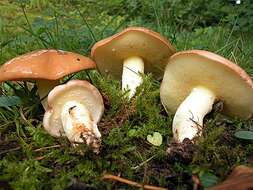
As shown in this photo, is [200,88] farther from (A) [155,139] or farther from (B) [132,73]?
(B) [132,73]

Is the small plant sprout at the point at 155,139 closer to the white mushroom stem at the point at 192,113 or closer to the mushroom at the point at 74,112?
the white mushroom stem at the point at 192,113

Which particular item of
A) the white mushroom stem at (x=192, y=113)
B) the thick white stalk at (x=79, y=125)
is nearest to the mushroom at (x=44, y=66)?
the thick white stalk at (x=79, y=125)

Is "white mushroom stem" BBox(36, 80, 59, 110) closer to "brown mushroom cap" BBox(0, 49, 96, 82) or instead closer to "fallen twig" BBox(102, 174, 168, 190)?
"brown mushroom cap" BBox(0, 49, 96, 82)

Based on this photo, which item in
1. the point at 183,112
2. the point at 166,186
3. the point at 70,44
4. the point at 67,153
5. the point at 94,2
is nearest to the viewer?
the point at 166,186

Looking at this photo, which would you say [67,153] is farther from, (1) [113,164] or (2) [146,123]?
(2) [146,123]

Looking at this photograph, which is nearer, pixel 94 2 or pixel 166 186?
pixel 166 186

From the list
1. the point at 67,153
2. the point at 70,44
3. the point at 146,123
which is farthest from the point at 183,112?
the point at 70,44
